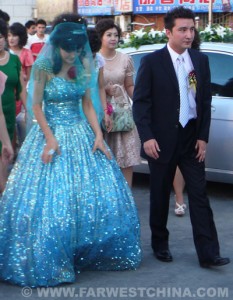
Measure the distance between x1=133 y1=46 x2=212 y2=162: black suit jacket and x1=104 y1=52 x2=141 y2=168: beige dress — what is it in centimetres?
140

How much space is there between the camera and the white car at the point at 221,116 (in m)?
7.31

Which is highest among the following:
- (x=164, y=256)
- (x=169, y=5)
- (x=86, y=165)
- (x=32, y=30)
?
(x=86, y=165)

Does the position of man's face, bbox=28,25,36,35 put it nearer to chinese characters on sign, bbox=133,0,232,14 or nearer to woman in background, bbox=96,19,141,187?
woman in background, bbox=96,19,141,187

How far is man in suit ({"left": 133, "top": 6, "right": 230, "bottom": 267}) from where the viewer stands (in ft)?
17.5

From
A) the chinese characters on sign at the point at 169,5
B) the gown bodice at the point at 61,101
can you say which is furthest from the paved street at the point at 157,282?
the chinese characters on sign at the point at 169,5

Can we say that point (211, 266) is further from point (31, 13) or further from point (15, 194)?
point (31, 13)

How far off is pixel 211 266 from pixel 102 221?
2.88ft

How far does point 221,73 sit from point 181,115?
2342 millimetres

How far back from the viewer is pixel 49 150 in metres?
5.14

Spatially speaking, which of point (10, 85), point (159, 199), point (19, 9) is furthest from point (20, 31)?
point (19, 9)

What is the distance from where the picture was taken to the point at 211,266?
5.40 metres

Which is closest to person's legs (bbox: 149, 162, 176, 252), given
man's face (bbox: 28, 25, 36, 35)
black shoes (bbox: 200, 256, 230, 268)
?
black shoes (bbox: 200, 256, 230, 268)

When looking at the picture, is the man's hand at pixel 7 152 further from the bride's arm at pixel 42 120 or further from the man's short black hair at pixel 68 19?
the man's short black hair at pixel 68 19

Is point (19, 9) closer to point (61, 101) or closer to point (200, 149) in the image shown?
point (61, 101)
